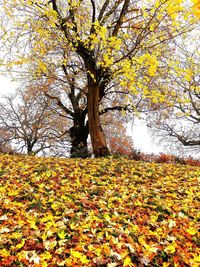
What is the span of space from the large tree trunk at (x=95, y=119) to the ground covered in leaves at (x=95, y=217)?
110 inches

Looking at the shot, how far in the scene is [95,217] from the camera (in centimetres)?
480

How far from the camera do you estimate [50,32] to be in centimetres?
1042

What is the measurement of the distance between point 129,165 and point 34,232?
16.4 feet

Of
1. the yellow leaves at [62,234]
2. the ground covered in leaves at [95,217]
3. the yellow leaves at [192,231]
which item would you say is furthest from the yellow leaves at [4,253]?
the yellow leaves at [192,231]

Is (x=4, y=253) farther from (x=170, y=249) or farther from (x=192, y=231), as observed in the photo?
(x=192, y=231)

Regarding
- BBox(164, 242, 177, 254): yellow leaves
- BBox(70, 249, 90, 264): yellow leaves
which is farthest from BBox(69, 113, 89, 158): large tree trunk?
BBox(70, 249, 90, 264): yellow leaves

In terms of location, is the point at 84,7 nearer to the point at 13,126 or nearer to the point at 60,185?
the point at 60,185

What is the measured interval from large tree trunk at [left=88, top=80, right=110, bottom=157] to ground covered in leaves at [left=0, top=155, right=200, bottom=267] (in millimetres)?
2782

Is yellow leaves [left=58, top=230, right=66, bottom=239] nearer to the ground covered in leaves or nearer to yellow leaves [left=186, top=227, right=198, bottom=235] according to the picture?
the ground covered in leaves

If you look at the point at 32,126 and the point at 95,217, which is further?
the point at 32,126

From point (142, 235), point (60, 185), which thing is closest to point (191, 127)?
point (60, 185)

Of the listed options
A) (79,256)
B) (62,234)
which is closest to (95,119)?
(62,234)

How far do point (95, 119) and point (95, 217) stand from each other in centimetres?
628

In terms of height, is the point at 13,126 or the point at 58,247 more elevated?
the point at 13,126
